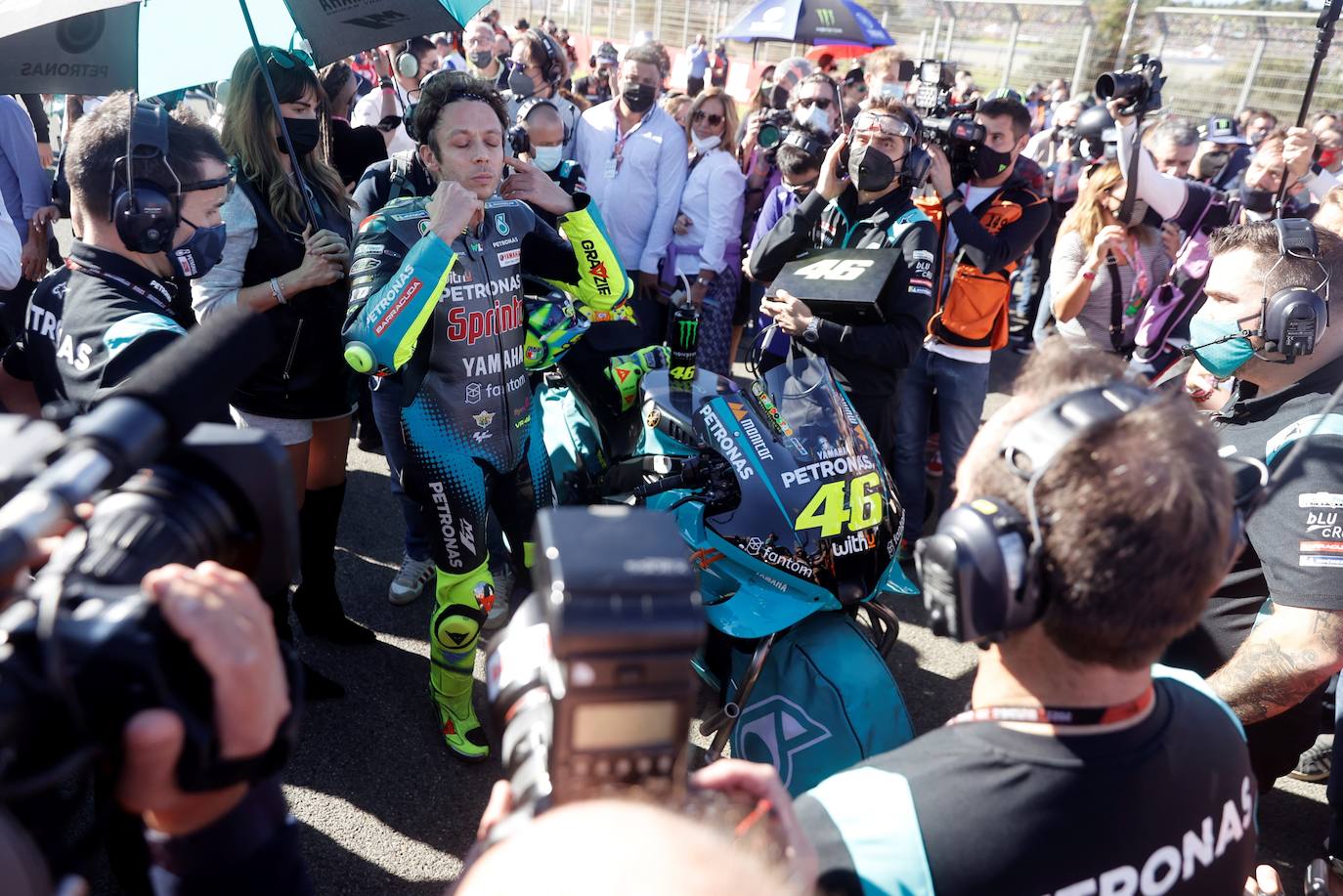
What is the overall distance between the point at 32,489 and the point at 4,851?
327 millimetres

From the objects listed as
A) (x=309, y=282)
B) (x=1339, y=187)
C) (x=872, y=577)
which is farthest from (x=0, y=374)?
(x=1339, y=187)

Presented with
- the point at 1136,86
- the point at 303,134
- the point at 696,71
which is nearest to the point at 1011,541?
the point at 303,134

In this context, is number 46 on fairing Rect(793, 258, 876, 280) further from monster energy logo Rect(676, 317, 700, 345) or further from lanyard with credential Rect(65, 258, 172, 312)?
lanyard with credential Rect(65, 258, 172, 312)

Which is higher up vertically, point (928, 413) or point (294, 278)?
point (294, 278)

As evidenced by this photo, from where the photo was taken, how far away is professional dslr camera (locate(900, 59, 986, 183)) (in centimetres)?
424

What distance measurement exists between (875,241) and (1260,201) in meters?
4.19

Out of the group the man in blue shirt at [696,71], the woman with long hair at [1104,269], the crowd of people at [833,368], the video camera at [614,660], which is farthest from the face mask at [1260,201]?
the video camera at [614,660]

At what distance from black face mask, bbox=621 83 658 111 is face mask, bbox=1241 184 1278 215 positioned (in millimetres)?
4200

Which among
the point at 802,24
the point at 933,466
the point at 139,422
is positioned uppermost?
the point at 802,24

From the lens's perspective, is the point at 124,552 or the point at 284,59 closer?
the point at 124,552

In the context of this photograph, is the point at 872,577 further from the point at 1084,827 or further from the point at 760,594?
the point at 1084,827

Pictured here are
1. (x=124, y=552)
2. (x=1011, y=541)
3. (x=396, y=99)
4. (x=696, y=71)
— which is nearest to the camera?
A: (x=124, y=552)

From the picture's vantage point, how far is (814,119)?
502 cm

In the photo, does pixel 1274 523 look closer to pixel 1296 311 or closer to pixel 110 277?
pixel 1296 311
